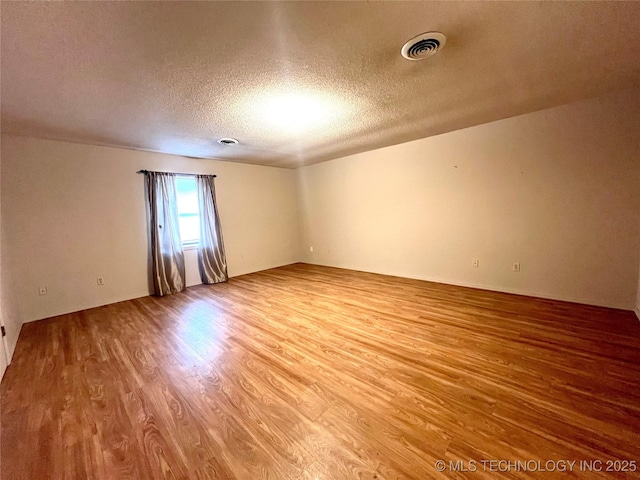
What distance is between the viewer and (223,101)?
234 centimetres

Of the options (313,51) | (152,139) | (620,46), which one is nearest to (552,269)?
(620,46)

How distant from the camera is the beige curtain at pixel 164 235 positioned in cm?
406

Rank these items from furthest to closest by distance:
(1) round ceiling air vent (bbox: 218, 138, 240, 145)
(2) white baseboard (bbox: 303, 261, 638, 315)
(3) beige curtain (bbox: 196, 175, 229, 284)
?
(3) beige curtain (bbox: 196, 175, 229, 284) → (1) round ceiling air vent (bbox: 218, 138, 240, 145) → (2) white baseboard (bbox: 303, 261, 638, 315)

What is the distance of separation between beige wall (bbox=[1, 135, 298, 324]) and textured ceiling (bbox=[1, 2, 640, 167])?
0.44 m

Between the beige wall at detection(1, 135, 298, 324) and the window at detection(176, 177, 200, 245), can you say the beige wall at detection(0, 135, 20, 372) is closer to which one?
the beige wall at detection(1, 135, 298, 324)

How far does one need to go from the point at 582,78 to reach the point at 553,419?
9.37 ft

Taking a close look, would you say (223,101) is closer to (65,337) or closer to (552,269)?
(65,337)

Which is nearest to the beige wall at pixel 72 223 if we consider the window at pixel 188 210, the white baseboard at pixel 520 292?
the window at pixel 188 210

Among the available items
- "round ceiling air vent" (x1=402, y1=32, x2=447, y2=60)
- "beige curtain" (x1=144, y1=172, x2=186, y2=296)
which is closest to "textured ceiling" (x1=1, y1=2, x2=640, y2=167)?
"round ceiling air vent" (x1=402, y1=32, x2=447, y2=60)

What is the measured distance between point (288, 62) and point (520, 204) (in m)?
3.36

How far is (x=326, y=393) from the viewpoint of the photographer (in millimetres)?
Answer: 1702

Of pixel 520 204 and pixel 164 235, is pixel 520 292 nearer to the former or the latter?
pixel 520 204

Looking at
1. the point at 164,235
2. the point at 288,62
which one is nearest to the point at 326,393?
the point at 288,62

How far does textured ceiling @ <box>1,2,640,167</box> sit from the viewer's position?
1367 millimetres
